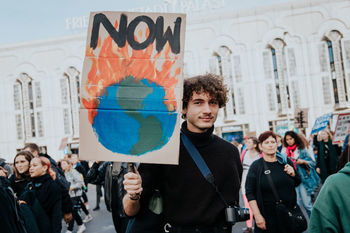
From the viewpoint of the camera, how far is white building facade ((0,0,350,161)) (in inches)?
1200

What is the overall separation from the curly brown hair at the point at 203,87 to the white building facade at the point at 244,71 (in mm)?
28706

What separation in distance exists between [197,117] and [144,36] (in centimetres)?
63

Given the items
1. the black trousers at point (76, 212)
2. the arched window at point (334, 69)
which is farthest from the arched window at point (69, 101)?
the black trousers at point (76, 212)

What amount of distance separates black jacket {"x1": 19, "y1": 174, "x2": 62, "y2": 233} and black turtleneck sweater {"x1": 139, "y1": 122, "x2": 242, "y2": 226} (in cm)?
307

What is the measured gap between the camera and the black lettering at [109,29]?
1926mm

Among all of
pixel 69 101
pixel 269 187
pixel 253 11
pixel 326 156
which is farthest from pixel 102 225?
pixel 253 11

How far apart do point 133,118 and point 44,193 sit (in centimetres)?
333

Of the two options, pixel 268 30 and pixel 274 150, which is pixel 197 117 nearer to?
pixel 274 150

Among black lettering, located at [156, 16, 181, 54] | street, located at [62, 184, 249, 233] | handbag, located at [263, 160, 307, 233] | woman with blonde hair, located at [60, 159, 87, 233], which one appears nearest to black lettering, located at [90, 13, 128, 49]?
black lettering, located at [156, 16, 181, 54]

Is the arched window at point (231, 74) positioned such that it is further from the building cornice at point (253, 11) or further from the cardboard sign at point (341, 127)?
the cardboard sign at point (341, 127)

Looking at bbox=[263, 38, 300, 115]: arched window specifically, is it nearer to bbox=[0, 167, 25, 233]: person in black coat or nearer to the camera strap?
bbox=[0, 167, 25, 233]: person in black coat

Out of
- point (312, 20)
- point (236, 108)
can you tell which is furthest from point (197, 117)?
point (312, 20)

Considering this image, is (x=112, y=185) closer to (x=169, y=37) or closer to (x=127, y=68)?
(x=127, y=68)

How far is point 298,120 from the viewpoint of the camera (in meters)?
17.1
